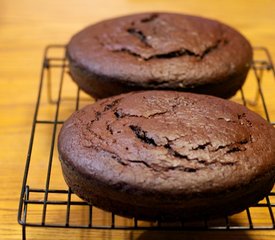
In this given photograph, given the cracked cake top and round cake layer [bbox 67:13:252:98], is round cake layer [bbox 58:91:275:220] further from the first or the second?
round cake layer [bbox 67:13:252:98]

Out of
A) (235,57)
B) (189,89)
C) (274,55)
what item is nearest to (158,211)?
(189,89)

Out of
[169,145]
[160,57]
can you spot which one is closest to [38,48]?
[160,57]

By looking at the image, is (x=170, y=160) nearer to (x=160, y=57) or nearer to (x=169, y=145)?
(x=169, y=145)

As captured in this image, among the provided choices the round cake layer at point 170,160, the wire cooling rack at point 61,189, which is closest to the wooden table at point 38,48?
the wire cooling rack at point 61,189

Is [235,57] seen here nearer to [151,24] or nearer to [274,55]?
[151,24]

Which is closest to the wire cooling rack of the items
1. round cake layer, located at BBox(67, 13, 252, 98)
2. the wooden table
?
the wooden table
